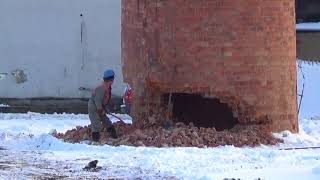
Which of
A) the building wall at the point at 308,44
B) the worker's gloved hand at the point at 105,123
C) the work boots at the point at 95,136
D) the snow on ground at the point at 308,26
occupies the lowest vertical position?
the work boots at the point at 95,136

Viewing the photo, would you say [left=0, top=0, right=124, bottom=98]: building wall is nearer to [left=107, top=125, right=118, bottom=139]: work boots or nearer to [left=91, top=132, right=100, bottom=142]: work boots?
[left=107, top=125, right=118, bottom=139]: work boots

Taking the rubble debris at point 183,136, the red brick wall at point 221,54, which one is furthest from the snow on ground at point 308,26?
the rubble debris at point 183,136

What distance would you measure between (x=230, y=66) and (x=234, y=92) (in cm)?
49

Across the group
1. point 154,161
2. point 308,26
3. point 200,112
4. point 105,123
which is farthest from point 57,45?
point 154,161

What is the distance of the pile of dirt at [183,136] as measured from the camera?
12539mm

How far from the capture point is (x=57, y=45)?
21.9m

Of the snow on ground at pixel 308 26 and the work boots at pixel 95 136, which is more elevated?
the snow on ground at pixel 308 26

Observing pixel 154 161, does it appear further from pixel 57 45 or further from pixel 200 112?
pixel 57 45

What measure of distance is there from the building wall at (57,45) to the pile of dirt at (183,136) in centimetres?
815

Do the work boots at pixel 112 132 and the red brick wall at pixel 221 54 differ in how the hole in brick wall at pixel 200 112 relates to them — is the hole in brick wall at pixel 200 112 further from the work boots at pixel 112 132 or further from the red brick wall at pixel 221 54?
the work boots at pixel 112 132

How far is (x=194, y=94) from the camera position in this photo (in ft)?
45.5

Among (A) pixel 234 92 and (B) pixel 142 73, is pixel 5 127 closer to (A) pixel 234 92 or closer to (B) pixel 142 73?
(B) pixel 142 73

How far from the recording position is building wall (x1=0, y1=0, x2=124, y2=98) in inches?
853

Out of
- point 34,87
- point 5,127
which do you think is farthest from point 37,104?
point 5,127
